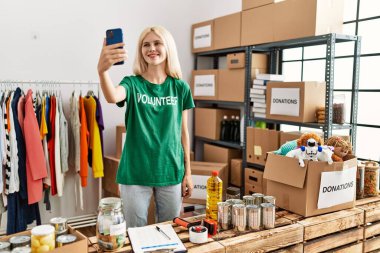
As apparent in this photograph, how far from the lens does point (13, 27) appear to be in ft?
10.3

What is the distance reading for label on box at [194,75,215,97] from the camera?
3.77m

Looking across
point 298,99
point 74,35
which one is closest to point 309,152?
point 298,99

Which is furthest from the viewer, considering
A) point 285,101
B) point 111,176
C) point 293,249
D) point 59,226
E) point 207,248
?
point 111,176

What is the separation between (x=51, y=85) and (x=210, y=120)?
5.18 ft

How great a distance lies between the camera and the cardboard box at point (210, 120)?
12.3 feet

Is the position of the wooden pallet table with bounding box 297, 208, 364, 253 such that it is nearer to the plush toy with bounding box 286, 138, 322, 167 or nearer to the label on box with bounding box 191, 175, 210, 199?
the plush toy with bounding box 286, 138, 322, 167

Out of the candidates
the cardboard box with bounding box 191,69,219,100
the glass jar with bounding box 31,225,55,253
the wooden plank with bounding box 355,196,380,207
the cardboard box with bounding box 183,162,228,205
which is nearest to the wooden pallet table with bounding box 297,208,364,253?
the wooden plank with bounding box 355,196,380,207

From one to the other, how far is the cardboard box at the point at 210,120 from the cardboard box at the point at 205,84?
143mm

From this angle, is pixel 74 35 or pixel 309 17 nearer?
pixel 309 17

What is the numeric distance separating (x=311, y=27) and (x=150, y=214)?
2.02 metres

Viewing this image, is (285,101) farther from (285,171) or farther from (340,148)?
(285,171)

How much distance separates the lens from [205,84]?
3.87 m

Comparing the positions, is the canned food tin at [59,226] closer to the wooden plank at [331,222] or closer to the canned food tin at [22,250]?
the canned food tin at [22,250]

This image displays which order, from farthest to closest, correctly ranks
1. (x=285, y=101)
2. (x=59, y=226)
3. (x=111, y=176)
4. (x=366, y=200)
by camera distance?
1. (x=111, y=176)
2. (x=285, y=101)
3. (x=366, y=200)
4. (x=59, y=226)
